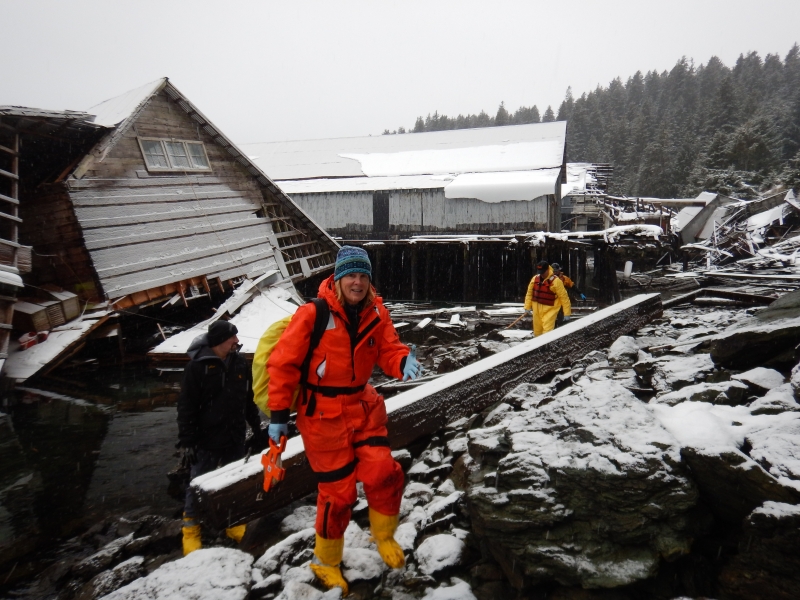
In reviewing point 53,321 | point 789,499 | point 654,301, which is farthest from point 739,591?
point 53,321

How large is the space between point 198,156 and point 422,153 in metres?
16.0

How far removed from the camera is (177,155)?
11.8 m

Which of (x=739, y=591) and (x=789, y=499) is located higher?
(x=789, y=499)

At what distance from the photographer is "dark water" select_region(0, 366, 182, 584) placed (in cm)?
468

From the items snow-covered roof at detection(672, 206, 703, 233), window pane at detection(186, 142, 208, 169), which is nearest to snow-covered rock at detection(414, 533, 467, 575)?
window pane at detection(186, 142, 208, 169)

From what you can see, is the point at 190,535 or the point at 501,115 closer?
the point at 190,535

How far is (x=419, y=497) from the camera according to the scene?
3814mm

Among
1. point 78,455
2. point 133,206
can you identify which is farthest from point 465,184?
point 78,455

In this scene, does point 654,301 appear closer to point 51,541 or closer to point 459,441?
point 459,441

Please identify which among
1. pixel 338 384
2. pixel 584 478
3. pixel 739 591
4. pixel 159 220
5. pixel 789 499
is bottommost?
pixel 739 591

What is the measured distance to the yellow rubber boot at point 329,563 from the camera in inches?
113

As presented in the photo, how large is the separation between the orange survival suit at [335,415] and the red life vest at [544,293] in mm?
6211

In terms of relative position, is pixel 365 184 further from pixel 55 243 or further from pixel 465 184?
pixel 55 243

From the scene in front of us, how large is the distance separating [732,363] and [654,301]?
13.4ft
